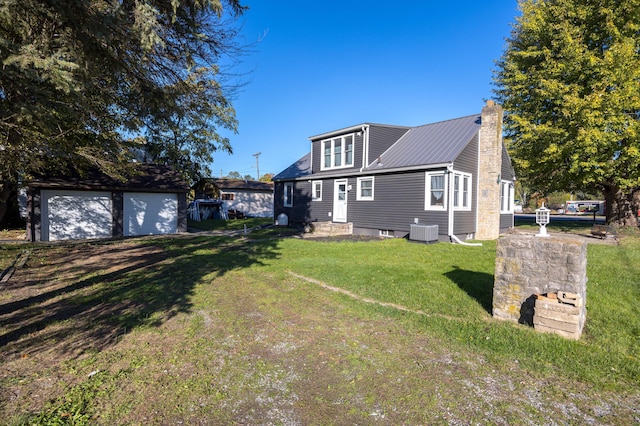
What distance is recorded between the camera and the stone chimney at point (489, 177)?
583 inches

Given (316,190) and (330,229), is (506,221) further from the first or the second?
(316,190)

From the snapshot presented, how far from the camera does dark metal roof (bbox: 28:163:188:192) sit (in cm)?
1528

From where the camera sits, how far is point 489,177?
49.4ft

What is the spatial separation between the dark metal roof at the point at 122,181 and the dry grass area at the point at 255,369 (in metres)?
9.67

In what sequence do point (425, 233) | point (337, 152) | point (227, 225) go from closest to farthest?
1. point (425, 233)
2. point (337, 152)
3. point (227, 225)

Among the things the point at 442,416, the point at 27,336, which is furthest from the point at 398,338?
the point at 27,336

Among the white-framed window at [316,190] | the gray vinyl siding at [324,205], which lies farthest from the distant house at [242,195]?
the gray vinyl siding at [324,205]

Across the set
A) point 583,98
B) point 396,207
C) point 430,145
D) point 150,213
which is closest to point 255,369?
point 396,207

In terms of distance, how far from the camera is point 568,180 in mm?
17500

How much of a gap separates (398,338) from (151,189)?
16.8m

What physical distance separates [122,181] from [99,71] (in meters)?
9.41

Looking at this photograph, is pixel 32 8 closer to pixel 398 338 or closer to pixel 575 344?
pixel 398 338

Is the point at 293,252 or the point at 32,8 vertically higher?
the point at 32,8

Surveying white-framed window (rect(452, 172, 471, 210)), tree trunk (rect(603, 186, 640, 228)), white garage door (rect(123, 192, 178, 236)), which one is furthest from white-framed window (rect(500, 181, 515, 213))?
white garage door (rect(123, 192, 178, 236))
